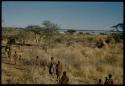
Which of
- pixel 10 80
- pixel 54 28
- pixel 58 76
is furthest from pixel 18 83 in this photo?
pixel 54 28

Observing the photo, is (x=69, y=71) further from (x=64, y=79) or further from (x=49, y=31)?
(x=49, y=31)

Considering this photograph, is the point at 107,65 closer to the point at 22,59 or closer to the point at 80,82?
the point at 80,82

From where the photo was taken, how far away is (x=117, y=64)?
13.0 m

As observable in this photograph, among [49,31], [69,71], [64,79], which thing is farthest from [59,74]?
[49,31]

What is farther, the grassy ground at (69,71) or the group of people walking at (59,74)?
the grassy ground at (69,71)

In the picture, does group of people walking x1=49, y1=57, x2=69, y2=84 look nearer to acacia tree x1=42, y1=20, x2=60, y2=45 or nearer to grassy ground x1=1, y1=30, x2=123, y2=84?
grassy ground x1=1, y1=30, x2=123, y2=84

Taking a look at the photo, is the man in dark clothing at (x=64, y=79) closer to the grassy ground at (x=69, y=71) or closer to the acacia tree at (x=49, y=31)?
the grassy ground at (x=69, y=71)

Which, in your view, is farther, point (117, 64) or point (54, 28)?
point (54, 28)

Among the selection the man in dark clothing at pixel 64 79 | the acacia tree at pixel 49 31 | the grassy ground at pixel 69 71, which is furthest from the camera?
the acacia tree at pixel 49 31

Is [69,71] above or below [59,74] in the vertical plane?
below

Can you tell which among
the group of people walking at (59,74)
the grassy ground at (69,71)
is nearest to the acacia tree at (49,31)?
the grassy ground at (69,71)

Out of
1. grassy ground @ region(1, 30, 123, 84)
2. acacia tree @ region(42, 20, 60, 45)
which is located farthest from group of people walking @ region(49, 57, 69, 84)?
acacia tree @ region(42, 20, 60, 45)

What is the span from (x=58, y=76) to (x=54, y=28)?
19.8 metres

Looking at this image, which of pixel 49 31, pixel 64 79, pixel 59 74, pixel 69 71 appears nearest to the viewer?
pixel 64 79
